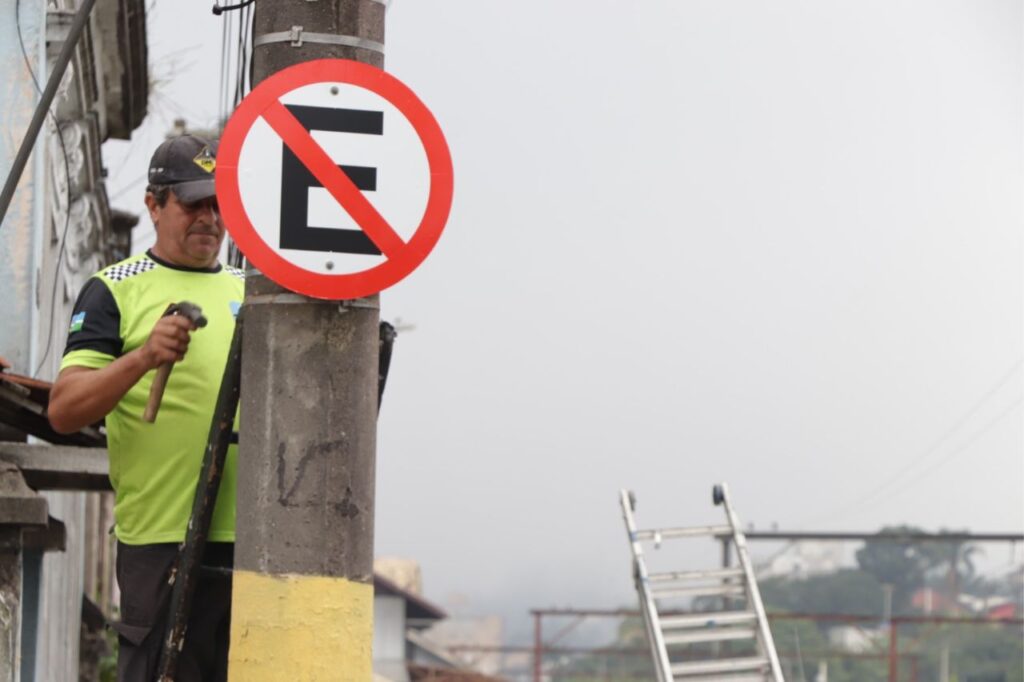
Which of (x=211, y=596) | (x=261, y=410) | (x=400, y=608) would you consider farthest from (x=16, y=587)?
(x=400, y=608)

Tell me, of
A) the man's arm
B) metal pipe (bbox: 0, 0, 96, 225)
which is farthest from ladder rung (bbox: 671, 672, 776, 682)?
the man's arm

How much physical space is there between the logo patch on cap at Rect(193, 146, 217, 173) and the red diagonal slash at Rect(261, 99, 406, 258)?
68cm

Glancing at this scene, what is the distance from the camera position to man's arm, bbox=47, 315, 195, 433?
4324 millimetres

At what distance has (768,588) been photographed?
5356cm

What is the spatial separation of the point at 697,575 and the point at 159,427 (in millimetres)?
12280

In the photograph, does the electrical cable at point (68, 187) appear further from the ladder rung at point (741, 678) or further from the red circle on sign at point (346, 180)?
the red circle on sign at point (346, 180)

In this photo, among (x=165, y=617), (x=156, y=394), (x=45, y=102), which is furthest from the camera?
(x=45, y=102)

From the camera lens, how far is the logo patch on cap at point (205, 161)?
189 inches

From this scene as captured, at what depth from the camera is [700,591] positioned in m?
16.5

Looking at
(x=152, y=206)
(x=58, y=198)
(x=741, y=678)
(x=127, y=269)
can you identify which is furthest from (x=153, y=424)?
(x=741, y=678)

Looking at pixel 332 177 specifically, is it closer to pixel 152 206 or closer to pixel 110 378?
pixel 110 378

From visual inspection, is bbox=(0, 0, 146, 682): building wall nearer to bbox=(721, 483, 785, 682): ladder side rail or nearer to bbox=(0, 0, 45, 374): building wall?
bbox=(0, 0, 45, 374): building wall

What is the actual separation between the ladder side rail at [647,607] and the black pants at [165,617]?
36.4 ft

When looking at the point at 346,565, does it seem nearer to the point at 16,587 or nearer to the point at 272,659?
the point at 272,659
